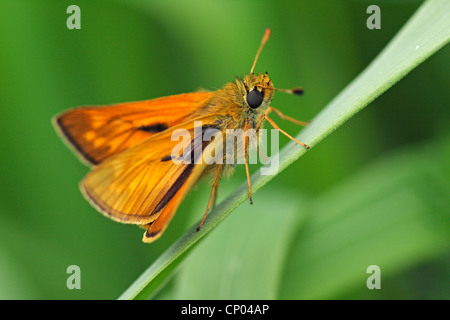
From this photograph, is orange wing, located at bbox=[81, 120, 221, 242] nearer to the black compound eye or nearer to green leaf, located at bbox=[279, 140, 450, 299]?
the black compound eye

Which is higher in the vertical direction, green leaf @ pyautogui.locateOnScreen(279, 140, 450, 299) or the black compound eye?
the black compound eye

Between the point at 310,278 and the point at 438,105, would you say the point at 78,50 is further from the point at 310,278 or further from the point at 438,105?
the point at 438,105

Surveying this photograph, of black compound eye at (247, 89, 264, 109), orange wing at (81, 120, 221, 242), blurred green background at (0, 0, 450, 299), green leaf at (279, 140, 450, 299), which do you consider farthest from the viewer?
blurred green background at (0, 0, 450, 299)

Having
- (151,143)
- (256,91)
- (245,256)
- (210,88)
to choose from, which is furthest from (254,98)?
(210,88)

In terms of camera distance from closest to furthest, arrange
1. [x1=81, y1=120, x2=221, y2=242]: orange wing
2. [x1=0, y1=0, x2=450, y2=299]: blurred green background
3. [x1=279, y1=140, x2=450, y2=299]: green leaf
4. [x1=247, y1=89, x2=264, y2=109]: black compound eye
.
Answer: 1. [x1=81, y1=120, x2=221, y2=242]: orange wing
2. [x1=247, y1=89, x2=264, y2=109]: black compound eye
3. [x1=279, y1=140, x2=450, y2=299]: green leaf
4. [x1=0, y1=0, x2=450, y2=299]: blurred green background

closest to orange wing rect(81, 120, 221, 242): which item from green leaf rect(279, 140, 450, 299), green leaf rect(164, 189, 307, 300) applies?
green leaf rect(164, 189, 307, 300)

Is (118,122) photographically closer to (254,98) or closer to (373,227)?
(254,98)
